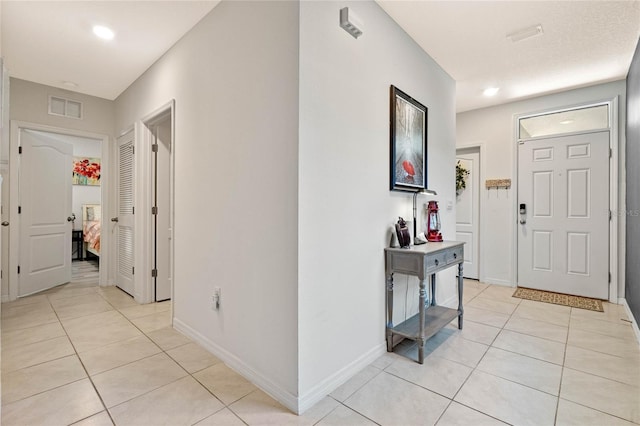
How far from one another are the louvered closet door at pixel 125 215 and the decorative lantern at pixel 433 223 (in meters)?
3.27

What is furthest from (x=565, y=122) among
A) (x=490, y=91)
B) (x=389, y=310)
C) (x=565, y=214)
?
(x=389, y=310)

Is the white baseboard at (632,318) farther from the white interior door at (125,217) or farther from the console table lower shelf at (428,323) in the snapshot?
the white interior door at (125,217)

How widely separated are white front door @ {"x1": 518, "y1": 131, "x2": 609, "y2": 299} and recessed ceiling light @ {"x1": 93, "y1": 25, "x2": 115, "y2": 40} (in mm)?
4773

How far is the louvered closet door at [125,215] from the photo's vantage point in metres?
3.68

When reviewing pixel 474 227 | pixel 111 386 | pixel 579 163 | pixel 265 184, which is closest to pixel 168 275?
pixel 111 386

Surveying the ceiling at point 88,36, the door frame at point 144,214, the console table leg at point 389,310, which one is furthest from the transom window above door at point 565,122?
the door frame at point 144,214

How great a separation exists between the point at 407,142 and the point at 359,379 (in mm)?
1809

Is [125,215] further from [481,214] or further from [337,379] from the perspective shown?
[481,214]

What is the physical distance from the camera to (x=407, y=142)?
8.33 feet

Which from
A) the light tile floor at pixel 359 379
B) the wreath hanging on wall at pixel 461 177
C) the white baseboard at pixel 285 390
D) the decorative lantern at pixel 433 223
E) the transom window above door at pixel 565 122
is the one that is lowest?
the light tile floor at pixel 359 379

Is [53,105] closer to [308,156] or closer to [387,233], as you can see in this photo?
[308,156]

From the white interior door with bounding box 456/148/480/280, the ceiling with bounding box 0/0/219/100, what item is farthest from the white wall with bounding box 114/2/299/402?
the white interior door with bounding box 456/148/480/280

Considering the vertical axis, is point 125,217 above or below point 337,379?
above

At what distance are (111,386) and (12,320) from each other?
1.96 meters
